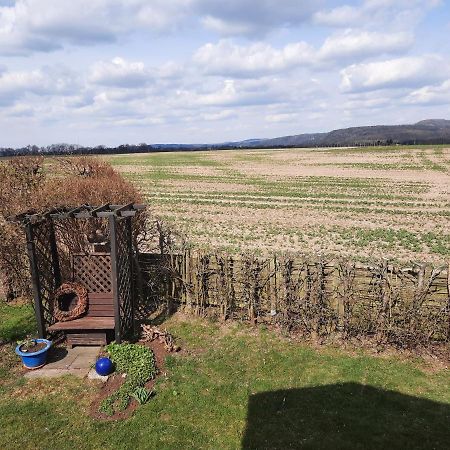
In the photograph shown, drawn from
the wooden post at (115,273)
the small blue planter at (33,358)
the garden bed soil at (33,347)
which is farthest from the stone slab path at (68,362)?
the wooden post at (115,273)

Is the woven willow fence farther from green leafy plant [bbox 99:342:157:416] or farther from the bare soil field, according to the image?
the bare soil field

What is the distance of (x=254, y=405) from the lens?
23.8 feet

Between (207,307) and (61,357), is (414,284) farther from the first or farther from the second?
(61,357)

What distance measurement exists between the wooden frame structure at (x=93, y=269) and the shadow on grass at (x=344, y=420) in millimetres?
3864

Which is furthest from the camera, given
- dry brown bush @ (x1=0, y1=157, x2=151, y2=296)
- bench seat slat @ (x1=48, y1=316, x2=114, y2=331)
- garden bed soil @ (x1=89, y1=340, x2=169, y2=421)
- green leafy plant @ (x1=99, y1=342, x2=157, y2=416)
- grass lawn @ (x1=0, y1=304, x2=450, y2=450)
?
dry brown bush @ (x1=0, y1=157, x2=151, y2=296)

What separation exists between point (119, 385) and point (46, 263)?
4028 millimetres

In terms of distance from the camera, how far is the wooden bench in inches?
359

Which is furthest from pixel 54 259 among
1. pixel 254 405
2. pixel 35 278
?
pixel 254 405

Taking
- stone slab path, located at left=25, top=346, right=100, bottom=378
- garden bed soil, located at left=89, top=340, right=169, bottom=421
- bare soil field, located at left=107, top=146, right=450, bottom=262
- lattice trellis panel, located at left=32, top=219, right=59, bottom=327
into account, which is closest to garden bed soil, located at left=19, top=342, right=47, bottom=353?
stone slab path, located at left=25, top=346, right=100, bottom=378

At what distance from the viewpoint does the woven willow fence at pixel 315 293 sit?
8.49 meters

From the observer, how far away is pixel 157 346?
934 centimetres

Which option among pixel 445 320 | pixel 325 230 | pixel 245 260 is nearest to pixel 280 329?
pixel 245 260

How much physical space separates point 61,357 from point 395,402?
22.9 ft

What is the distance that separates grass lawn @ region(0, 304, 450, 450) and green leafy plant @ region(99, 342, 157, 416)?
0.32m
